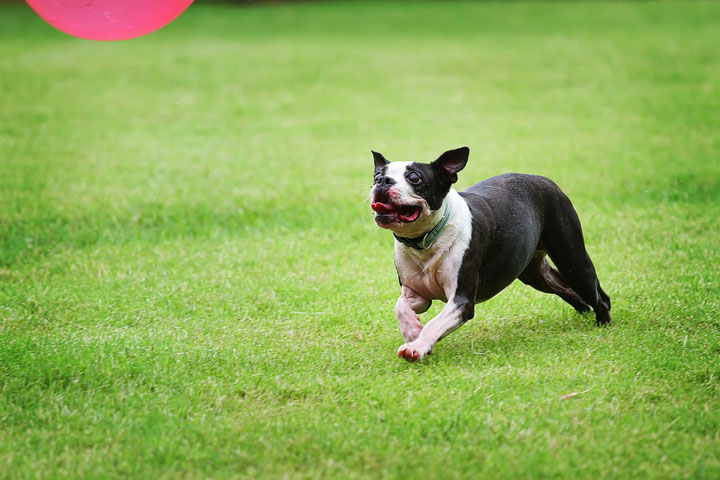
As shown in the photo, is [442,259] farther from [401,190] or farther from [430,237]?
[401,190]

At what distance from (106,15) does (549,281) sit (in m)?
3.51

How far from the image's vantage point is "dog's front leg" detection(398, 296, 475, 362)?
4723mm

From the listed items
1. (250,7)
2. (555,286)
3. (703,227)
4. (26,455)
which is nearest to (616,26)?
(250,7)

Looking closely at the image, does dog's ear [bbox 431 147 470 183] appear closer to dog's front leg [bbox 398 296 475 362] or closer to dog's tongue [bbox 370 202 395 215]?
dog's tongue [bbox 370 202 395 215]

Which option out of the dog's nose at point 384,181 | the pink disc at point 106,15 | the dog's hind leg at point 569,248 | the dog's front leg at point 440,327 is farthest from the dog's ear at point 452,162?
the pink disc at point 106,15

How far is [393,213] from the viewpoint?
465 cm

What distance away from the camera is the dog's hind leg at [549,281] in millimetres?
5699

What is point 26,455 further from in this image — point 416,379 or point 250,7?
point 250,7

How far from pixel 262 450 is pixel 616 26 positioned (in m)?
20.1

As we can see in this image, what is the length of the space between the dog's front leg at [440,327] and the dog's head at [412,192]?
470 millimetres

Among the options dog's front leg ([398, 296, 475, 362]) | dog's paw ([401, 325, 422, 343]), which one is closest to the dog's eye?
dog's front leg ([398, 296, 475, 362])

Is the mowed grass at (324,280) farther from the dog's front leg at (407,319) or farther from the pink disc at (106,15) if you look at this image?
the pink disc at (106,15)

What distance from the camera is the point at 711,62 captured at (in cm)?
1627

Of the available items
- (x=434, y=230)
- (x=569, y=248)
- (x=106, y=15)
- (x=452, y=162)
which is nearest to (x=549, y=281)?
(x=569, y=248)
